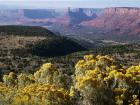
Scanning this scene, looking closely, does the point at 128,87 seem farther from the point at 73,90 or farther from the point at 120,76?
the point at 73,90

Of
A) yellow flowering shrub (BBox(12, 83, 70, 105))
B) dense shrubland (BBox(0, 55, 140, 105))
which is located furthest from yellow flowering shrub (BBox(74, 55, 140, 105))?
yellow flowering shrub (BBox(12, 83, 70, 105))

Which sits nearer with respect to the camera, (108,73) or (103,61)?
(108,73)

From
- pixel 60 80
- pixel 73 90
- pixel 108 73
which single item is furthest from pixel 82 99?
pixel 60 80

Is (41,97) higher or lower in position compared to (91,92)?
higher

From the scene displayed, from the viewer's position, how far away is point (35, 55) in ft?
626

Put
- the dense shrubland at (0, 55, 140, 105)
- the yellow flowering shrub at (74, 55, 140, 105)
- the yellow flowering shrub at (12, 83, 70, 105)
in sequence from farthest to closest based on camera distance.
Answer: the yellow flowering shrub at (74, 55, 140, 105)
the dense shrubland at (0, 55, 140, 105)
the yellow flowering shrub at (12, 83, 70, 105)

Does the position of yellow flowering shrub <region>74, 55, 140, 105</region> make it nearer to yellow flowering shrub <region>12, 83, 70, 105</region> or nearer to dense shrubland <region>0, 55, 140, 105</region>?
dense shrubland <region>0, 55, 140, 105</region>

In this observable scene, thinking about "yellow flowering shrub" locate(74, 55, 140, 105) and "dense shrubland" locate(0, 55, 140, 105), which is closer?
"dense shrubland" locate(0, 55, 140, 105)

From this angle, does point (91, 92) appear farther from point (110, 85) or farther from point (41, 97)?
point (41, 97)

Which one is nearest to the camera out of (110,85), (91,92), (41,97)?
(41,97)

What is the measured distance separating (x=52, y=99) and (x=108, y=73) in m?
10.5

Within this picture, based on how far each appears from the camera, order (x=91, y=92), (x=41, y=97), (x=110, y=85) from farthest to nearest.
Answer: (x=110, y=85) → (x=91, y=92) → (x=41, y=97)

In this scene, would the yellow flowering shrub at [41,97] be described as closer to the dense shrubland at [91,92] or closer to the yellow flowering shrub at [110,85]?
the dense shrubland at [91,92]

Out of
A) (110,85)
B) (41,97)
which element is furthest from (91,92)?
(41,97)
